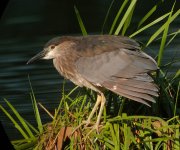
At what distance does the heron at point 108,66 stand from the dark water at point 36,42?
4.99ft

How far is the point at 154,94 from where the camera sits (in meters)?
5.71

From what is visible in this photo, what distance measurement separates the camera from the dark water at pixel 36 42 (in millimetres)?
9094

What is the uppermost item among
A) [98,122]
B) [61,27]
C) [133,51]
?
[133,51]

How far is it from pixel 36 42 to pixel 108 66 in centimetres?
616

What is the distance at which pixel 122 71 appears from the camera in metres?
6.15

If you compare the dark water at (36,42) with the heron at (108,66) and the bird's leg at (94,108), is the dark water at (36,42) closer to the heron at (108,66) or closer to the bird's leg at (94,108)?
the heron at (108,66)

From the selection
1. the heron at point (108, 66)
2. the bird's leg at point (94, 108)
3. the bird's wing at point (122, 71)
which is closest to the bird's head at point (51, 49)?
the heron at point (108, 66)

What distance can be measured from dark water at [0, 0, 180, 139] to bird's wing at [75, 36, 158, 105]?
1.74m

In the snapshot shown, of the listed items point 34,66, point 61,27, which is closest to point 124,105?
point 34,66

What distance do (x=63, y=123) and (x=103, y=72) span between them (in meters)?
0.59

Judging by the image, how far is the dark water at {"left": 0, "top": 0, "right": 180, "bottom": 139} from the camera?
9.09 metres

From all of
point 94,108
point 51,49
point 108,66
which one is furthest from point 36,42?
point 94,108

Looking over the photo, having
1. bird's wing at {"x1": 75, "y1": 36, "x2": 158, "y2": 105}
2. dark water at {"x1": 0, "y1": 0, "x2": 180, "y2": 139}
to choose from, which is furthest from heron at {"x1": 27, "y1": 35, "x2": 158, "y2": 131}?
dark water at {"x1": 0, "y1": 0, "x2": 180, "y2": 139}

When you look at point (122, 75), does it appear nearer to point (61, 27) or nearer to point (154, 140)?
point (154, 140)
